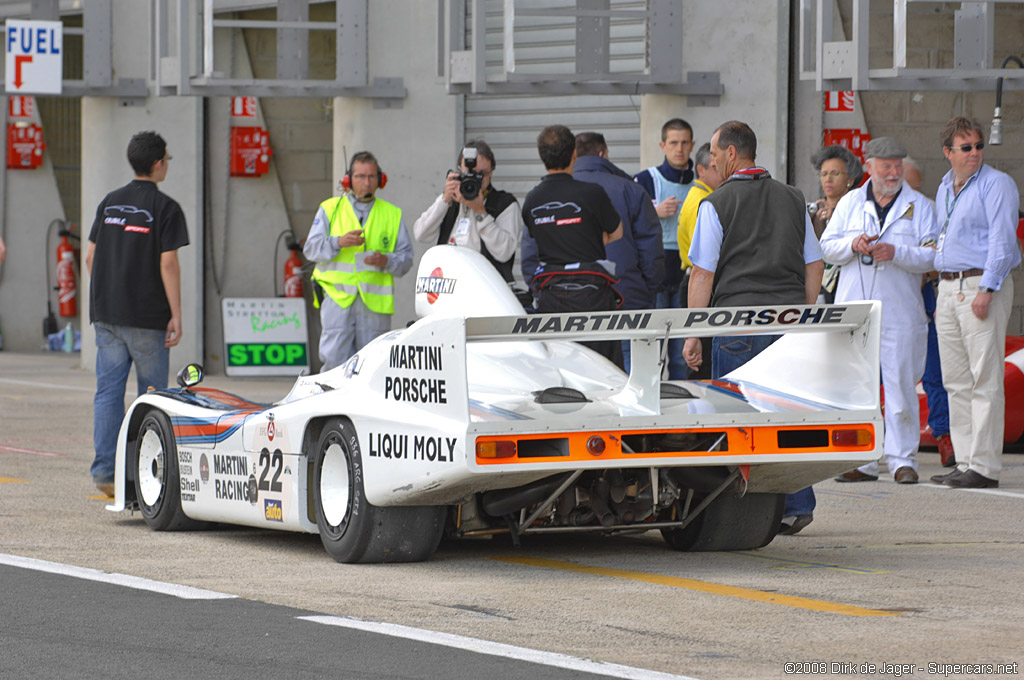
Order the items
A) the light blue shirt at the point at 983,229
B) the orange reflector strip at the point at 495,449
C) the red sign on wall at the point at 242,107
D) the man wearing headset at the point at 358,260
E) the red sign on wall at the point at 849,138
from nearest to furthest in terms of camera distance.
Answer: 1. the orange reflector strip at the point at 495,449
2. the light blue shirt at the point at 983,229
3. the man wearing headset at the point at 358,260
4. the red sign on wall at the point at 849,138
5. the red sign on wall at the point at 242,107

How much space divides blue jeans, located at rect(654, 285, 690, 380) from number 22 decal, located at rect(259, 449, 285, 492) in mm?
4174

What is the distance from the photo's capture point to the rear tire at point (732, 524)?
746 cm

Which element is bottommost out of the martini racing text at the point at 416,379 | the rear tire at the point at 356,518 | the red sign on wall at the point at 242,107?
the rear tire at the point at 356,518

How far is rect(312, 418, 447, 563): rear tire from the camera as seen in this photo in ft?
22.7

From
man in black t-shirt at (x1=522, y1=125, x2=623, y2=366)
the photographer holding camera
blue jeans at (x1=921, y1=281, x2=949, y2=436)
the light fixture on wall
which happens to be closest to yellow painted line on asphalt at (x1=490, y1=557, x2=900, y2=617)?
man in black t-shirt at (x1=522, y1=125, x2=623, y2=366)

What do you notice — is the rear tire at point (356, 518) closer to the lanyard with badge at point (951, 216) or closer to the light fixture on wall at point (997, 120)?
the lanyard with badge at point (951, 216)

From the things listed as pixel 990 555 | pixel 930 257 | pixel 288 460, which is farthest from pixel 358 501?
pixel 930 257

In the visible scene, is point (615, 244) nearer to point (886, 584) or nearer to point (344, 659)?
point (886, 584)

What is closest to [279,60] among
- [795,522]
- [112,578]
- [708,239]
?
[708,239]

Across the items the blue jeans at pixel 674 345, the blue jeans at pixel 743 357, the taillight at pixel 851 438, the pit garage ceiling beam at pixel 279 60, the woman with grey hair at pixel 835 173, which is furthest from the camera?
the pit garage ceiling beam at pixel 279 60

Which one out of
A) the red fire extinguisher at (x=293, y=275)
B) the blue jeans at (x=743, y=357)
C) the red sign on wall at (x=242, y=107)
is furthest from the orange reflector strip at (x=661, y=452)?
the red sign on wall at (x=242, y=107)

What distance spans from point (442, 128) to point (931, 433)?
6860 mm

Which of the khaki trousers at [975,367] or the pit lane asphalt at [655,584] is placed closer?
the pit lane asphalt at [655,584]

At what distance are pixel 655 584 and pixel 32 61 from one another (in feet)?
45.2
